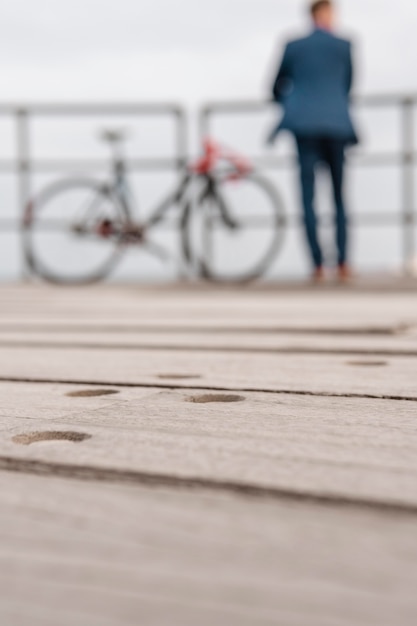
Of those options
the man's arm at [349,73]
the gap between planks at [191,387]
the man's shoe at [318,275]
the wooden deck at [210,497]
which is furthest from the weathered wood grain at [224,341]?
the man's arm at [349,73]

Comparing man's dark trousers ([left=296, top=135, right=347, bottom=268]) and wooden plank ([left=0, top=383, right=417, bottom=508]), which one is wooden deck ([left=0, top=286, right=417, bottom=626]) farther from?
man's dark trousers ([left=296, top=135, right=347, bottom=268])

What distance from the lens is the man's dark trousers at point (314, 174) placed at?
3.52 m

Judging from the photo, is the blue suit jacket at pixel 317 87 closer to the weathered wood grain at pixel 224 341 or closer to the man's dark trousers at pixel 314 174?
the man's dark trousers at pixel 314 174

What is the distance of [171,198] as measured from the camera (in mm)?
4301

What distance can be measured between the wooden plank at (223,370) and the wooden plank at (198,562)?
1.10ft

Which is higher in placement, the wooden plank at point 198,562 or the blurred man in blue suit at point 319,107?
the blurred man in blue suit at point 319,107

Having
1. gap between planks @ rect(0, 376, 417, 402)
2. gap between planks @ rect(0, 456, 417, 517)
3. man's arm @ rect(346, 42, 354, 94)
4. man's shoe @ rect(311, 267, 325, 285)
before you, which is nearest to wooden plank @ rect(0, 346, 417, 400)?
gap between planks @ rect(0, 376, 417, 402)

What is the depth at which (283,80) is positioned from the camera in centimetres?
362

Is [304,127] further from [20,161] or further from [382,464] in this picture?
[382,464]

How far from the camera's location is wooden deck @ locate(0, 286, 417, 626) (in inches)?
11.5

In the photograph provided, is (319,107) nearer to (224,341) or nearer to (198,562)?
(224,341)

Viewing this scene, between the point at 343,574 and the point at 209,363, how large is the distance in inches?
27.1

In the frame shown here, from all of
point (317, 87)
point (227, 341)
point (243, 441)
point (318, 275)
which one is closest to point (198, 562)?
point (243, 441)

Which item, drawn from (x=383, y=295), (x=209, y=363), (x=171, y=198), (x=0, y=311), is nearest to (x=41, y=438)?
(x=209, y=363)
